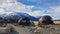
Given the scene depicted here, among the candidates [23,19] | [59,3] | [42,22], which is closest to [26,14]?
[23,19]

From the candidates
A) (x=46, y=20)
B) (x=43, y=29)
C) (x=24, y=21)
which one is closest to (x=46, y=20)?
(x=46, y=20)

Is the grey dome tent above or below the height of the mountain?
below

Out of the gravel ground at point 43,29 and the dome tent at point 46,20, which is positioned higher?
the dome tent at point 46,20

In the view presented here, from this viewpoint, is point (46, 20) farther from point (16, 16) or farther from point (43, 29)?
point (16, 16)

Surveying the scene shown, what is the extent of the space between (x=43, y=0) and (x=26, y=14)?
0.36m

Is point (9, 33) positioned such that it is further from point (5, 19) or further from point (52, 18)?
point (52, 18)

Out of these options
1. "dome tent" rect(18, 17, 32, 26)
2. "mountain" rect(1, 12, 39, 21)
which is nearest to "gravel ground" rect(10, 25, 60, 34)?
"dome tent" rect(18, 17, 32, 26)

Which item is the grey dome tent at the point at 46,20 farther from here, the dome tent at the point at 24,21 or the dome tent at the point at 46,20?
the dome tent at the point at 24,21


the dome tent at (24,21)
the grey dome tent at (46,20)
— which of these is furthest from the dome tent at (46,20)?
the dome tent at (24,21)

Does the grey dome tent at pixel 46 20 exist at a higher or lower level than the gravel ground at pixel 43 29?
higher

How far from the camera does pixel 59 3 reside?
269cm

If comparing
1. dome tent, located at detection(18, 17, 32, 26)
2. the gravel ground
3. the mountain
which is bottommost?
the gravel ground

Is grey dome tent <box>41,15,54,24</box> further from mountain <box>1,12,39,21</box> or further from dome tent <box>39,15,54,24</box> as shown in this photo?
mountain <box>1,12,39,21</box>

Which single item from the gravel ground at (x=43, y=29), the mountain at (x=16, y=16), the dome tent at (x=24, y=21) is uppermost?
the mountain at (x=16, y=16)
